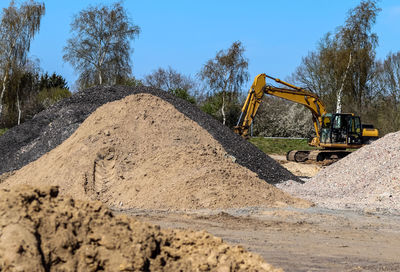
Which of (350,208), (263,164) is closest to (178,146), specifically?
(263,164)

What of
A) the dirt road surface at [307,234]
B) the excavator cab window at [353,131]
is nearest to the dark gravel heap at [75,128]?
the dirt road surface at [307,234]

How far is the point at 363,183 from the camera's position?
12820mm

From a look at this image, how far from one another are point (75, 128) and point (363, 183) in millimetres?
8326

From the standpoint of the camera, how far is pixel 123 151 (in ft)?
41.0

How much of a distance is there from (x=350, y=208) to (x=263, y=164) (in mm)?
4236

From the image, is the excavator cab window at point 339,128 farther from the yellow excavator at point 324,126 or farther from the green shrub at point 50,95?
the green shrub at point 50,95

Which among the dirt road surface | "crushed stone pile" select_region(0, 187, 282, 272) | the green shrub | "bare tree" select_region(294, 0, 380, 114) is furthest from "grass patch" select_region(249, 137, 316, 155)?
"crushed stone pile" select_region(0, 187, 282, 272)

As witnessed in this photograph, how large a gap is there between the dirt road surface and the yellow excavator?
11493mm

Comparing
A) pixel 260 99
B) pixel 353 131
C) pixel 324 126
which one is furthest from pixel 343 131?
pixel 260 99

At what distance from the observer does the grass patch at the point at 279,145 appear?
29.6 meters

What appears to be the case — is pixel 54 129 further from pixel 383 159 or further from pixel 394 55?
pixel 394 55

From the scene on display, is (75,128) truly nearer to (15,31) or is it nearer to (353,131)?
(353,131)

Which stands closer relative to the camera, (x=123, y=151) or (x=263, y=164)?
(x=123, y=151)

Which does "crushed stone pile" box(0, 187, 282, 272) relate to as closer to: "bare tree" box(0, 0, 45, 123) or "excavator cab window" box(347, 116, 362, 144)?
"excavator cab window" box(347, 116, 362, 144)
